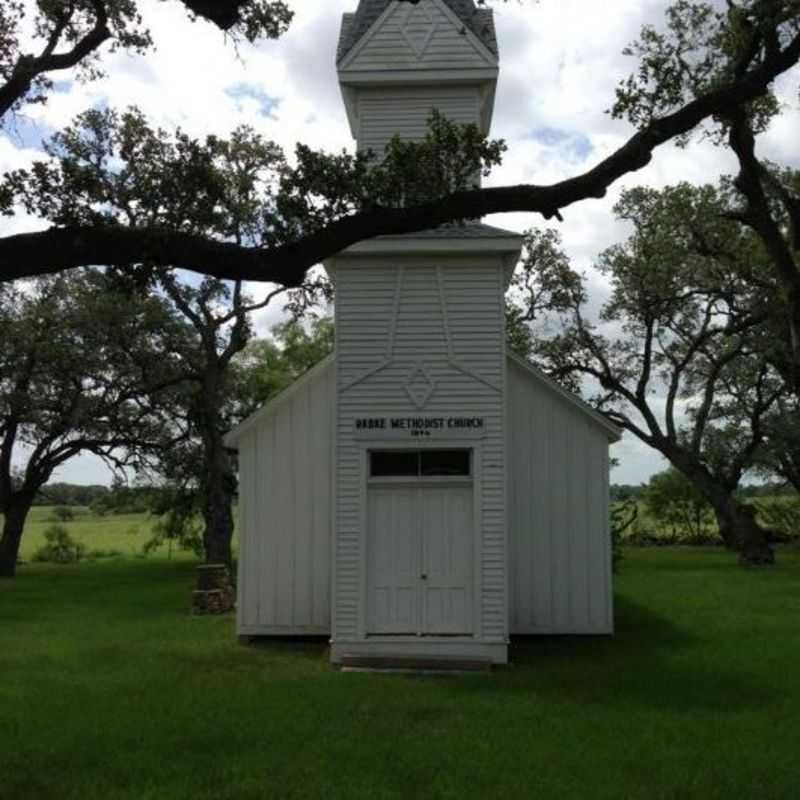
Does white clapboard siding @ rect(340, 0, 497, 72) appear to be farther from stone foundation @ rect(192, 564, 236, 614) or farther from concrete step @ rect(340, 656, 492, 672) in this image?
stone foundation @ rect(192, 564, 236, 614)

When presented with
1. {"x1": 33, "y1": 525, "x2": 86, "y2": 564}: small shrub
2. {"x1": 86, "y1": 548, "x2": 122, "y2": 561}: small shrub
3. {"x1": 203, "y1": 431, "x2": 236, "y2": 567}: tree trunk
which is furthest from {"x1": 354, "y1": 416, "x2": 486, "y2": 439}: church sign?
{"x1": 86, "y1": 548, "x2": 122, "y2": 561}: small shrub

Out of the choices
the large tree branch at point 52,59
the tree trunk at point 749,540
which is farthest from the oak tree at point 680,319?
the large tree branch at point 52,59

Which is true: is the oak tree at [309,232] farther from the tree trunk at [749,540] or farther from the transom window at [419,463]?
the tree trunk at [749,540]

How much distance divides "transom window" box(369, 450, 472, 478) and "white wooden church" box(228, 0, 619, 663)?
21 millimetres

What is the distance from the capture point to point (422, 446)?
13.9 m

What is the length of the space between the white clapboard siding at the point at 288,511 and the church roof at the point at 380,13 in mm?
4818

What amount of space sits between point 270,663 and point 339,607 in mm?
1213

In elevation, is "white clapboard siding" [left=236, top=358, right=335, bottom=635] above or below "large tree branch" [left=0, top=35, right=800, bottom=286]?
below

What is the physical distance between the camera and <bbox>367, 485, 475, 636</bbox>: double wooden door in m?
13.7

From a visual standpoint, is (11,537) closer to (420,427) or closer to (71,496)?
(420,427)

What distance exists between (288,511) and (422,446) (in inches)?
117

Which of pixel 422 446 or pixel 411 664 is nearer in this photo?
pixel 411 664

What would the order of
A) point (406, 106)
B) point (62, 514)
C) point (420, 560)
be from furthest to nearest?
point (62, 514)
point (406, 106)
point (420, 560)

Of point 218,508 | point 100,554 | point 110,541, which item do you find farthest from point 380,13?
point 110,541
